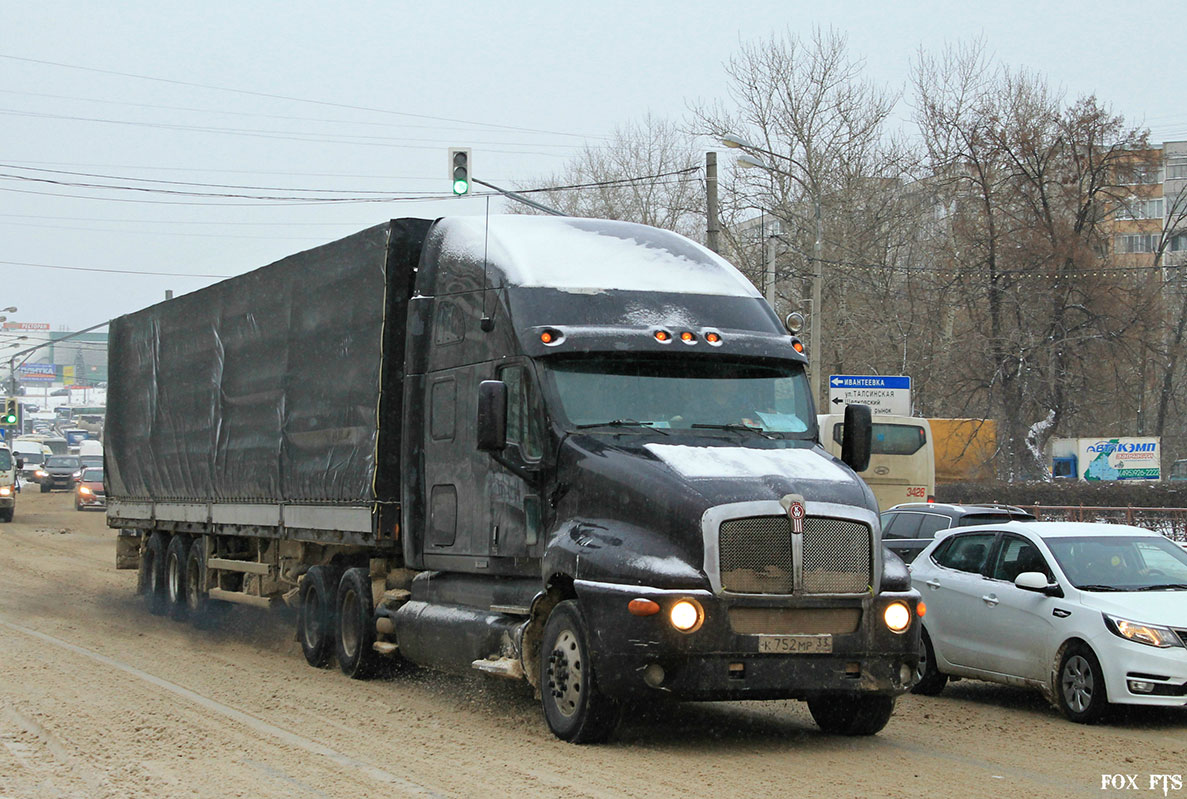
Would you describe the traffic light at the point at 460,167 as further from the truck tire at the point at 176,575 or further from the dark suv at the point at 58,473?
→ the dark suv at the point at 58,473

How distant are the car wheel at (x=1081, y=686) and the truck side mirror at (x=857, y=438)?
2.11m

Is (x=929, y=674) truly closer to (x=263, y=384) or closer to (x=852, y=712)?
(x=852, y=712)

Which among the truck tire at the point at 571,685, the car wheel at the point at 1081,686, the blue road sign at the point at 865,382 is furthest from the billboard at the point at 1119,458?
the truck tire at the point at 571,685

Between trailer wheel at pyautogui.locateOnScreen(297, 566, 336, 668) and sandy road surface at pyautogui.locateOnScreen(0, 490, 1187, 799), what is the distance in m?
0.22

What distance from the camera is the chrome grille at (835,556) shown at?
8938mm

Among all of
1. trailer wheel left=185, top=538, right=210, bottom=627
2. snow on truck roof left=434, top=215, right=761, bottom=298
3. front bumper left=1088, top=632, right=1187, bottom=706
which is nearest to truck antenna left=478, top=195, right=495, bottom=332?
snow on truck roof left=434, top=215, right=761, bottom=298

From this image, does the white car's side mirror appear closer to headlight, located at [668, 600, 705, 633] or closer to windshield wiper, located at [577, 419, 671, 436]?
windshield wiper, located at [577, 419, 671, 436]

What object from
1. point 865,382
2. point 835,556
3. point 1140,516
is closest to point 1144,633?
point 835,556

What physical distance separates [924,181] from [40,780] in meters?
43.7

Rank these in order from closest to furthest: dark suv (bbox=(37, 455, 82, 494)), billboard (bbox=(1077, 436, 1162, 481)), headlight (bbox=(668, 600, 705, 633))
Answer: headlight (bbox=(668, 600, 705, 633))
billboard (bbox=(1077, 436, 1162, 481))
dark suv (bbox=(37, 455, 82, 494))

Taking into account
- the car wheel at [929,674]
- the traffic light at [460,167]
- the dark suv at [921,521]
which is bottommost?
the car wheel at [929,674]

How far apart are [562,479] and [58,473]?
5587 cm

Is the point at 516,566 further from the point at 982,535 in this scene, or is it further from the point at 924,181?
the point at 924,181

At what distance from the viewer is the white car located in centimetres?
1048
